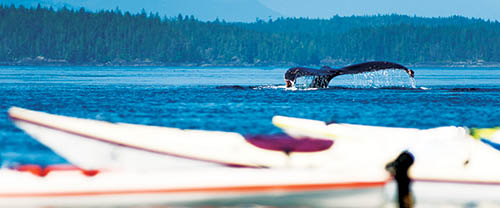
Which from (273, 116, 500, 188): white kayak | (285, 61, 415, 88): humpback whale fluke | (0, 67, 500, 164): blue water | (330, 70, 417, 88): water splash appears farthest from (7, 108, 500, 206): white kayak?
(330, 70, 417, 88): water splash

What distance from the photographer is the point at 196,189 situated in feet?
49.0

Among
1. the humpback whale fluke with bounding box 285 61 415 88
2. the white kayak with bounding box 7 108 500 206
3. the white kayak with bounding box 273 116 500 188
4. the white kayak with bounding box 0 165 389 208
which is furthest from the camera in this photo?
the humpback whale fluke with bounding box 285 61 415 88

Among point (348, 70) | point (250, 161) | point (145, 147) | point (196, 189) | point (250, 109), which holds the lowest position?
point (250, 109)

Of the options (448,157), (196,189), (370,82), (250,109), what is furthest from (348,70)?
(370,82)

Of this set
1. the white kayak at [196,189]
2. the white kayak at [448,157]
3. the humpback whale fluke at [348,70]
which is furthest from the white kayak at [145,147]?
the humpback whale fluke at [348,70]

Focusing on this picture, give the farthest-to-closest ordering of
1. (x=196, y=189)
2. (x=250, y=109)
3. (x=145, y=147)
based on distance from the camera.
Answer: (x=250, y=109)
(x=145, y=147)
(x=196, y=189)

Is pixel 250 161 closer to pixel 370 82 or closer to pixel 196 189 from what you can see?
pixel 196 189

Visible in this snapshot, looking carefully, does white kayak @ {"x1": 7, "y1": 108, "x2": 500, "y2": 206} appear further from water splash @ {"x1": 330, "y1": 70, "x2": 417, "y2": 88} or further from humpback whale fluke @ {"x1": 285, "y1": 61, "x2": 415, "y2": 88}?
water splash @ {"x1": 330, "y1": 70, "x2": 417, "y2": 88}


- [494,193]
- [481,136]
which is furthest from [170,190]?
[481,136]

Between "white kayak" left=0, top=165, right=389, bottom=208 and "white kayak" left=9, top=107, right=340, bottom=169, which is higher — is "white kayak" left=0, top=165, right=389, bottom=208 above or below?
below

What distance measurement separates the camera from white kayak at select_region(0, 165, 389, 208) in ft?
48.7

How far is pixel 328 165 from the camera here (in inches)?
625

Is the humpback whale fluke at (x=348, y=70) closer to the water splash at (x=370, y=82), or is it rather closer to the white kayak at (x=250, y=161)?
the water splash at (x=370, y=82)

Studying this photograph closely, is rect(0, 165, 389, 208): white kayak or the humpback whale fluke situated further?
the humpback whale fluke
